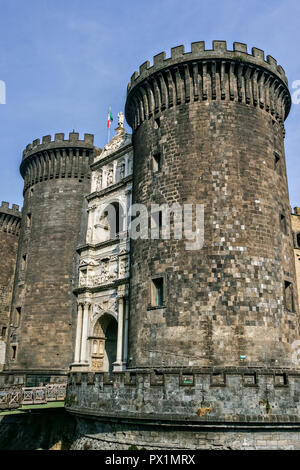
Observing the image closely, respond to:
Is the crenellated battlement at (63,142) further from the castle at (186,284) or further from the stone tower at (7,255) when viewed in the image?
the stone tower at (7,255)

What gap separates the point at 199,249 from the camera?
19.2m

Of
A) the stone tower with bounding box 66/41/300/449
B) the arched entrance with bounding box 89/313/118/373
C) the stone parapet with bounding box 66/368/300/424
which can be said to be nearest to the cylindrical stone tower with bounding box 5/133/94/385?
the arched entrance with bounding box 89/313/118/373

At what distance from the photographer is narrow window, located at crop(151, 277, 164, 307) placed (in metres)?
19.9

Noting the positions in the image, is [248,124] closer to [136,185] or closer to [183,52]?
[183,52]

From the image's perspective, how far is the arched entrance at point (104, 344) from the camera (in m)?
25.4

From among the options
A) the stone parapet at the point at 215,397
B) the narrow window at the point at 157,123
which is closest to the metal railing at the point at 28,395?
the stone parapet at the point at 215,397

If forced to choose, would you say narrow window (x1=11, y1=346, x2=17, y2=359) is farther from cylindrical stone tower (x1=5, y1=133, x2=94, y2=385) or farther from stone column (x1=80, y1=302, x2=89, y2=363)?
stone column (x1=80, y1=302, x2=89, y2=363)

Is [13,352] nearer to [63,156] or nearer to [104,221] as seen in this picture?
[104,221]

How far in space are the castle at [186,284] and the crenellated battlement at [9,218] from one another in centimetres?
946

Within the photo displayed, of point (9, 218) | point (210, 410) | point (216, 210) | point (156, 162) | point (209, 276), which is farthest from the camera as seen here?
point (9, 218)

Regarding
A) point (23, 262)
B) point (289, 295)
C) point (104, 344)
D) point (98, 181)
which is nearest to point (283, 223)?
point (289, 295)

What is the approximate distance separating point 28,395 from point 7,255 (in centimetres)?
1850

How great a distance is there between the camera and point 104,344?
26.0m

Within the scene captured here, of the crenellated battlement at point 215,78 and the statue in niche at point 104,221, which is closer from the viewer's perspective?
the crenellated battlement at point 215,78
